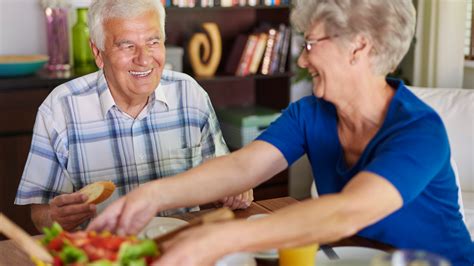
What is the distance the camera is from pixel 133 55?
7.29 feet

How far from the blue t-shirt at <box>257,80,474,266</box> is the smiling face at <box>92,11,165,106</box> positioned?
55 centimetres

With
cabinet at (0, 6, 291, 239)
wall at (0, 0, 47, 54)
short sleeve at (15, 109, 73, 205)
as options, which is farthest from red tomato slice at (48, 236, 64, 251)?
wall at (0, 0, 47, 54)

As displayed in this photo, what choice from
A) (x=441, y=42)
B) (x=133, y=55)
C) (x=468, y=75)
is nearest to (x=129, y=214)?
(x=133, y=55)

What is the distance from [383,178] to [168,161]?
1.08 m

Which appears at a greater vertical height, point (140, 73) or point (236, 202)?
point (140, 73)

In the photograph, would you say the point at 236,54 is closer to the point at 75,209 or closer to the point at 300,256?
the point at 75,209

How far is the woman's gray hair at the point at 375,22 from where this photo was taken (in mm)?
1583

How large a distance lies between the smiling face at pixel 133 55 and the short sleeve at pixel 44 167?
0.22 meters

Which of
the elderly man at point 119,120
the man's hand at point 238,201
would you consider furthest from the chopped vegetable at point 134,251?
the elderly man at point 119,120

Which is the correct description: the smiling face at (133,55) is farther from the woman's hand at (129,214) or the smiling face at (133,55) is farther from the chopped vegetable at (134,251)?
the chopped vegetable at (134,251)

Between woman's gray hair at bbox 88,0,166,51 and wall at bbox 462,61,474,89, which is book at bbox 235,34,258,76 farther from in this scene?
woman's gray hair at bbox 88,0,166,51

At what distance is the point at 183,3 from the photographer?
12.6ft

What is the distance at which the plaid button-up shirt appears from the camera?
2.17m

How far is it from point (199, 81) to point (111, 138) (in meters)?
1.67
